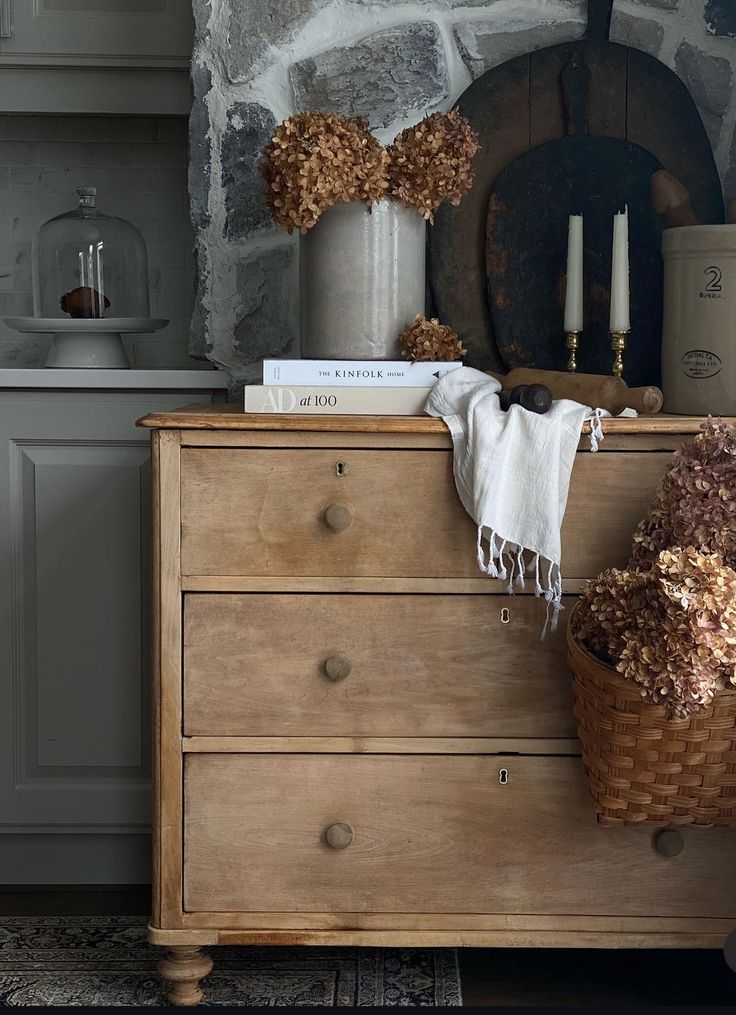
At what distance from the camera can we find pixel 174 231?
7.32 ft

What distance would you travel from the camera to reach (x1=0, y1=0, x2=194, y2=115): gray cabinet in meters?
1.99

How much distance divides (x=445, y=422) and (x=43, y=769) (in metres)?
1.03

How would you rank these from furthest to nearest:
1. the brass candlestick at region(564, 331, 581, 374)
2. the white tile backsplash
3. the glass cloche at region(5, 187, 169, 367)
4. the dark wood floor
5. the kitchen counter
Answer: the white tile backsplash
the glass cloche at region(5, 187, 169, 367)
the kitchen counter
the brass candlestick at region(564, 331, 581, 374)
the dark wood floor

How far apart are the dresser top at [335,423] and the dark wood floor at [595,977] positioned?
85 cm

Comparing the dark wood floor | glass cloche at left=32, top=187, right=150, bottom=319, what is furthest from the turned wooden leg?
glass cloche at left=32, top=187, right=150, bottom=319

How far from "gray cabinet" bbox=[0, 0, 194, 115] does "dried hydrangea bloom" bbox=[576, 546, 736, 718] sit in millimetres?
1322

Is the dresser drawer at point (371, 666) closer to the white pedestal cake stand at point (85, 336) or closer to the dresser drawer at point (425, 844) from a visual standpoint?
the dresser drawer at point (425, 844)

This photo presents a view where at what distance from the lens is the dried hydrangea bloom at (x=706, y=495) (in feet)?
4.19

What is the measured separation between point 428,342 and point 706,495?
0.47m

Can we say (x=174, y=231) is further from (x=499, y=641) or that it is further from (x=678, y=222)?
(x=499, y=641)

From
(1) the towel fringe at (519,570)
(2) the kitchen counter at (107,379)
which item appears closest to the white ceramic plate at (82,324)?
(2) the kitchen counter at (107,379)

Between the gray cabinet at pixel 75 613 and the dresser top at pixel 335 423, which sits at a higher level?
the dresser top at pixel 335 423

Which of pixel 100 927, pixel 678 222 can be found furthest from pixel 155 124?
pixel 100 927

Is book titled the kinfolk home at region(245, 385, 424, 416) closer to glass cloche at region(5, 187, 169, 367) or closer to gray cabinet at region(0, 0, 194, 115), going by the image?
glass cloche at region(5, 187, 169, 367)
